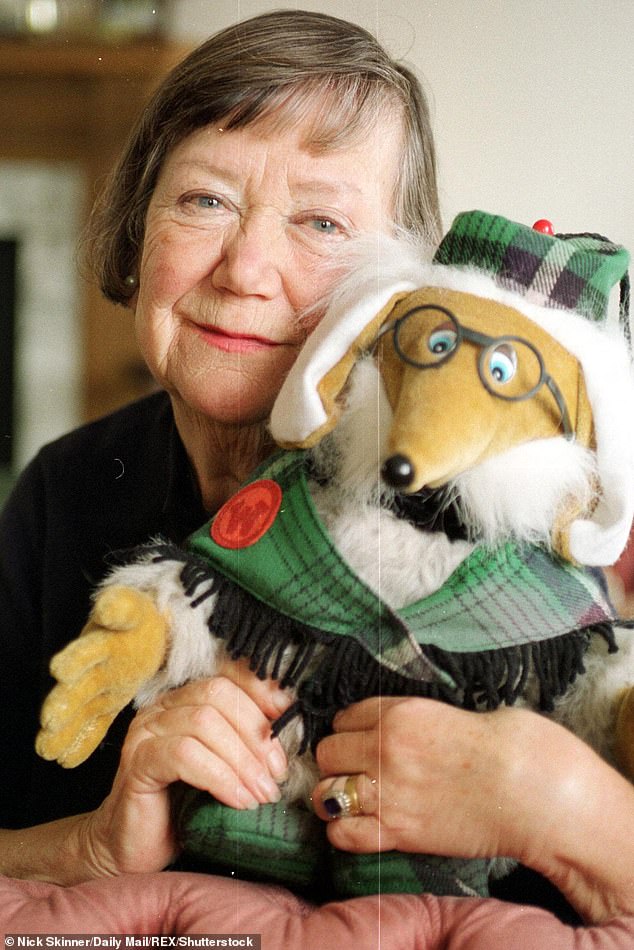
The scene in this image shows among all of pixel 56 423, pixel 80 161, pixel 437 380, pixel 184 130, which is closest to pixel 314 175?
pixel 184 130

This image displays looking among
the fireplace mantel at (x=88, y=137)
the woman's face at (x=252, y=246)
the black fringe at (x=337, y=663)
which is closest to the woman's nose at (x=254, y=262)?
the woman's face at (x=252, y=246)

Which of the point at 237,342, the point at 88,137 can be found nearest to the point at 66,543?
the point at 237,342

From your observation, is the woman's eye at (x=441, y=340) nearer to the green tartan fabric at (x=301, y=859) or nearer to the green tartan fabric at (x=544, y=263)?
the green tartan fabric at (x=544, y=263)

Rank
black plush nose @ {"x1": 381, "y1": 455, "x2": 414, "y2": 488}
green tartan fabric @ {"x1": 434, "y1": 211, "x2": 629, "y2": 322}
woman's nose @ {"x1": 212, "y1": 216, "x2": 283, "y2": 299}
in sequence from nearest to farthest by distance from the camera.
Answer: black plush nose @ {"x1": 381, "y1": 455, "x2": 414, "y2": 488} < green tartan fabric @ {"x1": 434, "y1": 211, "x2": 629, "y2": 322} < woman's nose @ {"x1": 212, "y1": 216, "x2": 283, "y2": 299}

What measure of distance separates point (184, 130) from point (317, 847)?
1.95 ft

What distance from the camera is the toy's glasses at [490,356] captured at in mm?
575

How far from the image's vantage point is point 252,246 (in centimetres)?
76

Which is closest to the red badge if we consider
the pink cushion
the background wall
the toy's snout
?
the toy's snout

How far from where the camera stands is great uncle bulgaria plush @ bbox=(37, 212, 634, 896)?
23.5 inches

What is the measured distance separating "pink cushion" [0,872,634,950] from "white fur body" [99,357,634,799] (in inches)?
3.2

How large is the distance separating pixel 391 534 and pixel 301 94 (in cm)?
38

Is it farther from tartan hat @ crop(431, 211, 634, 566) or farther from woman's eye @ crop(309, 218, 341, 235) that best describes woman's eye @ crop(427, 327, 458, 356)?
woman's eye @ crop(309, 218, 341, 235)

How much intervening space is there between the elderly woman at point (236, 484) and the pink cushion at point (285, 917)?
39mm

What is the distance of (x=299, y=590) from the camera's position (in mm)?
624
